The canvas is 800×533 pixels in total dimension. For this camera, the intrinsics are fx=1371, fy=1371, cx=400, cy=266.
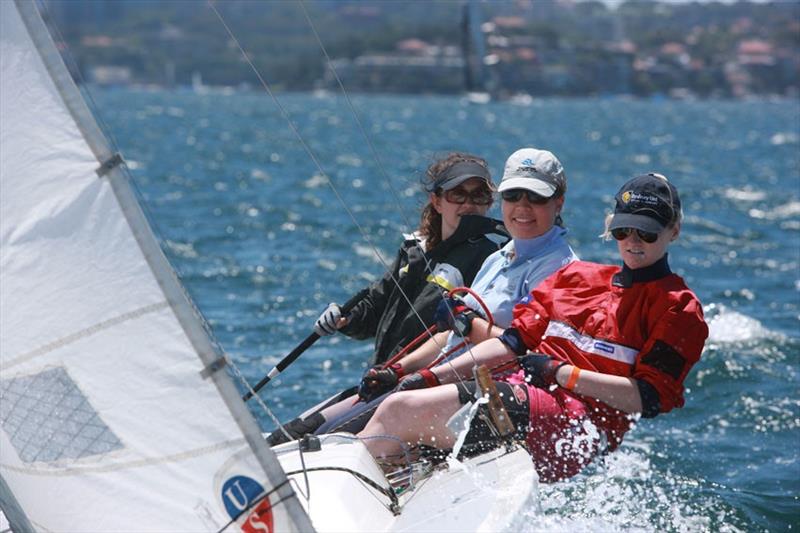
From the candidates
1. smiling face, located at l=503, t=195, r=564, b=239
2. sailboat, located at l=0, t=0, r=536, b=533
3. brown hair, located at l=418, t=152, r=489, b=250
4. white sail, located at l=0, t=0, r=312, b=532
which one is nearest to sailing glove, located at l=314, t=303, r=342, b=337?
brown hair, located at l=418, t=152, r=489, b=250

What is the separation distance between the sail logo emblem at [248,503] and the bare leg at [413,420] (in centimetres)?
107

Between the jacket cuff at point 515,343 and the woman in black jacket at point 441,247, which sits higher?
the woman in black jacket at point 441,247

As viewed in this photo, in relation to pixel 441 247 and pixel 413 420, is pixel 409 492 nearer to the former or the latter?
pixel 413 420

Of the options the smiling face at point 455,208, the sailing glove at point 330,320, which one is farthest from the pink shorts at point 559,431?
the sailing glove at point 330,320

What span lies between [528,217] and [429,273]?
1.79ft

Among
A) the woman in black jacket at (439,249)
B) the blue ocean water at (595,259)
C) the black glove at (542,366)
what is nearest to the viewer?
the black glove at (542,366)

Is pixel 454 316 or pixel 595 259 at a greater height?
pixel 454 316

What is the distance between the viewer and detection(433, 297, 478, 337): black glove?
4.41 m

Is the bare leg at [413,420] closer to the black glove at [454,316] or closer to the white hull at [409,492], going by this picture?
the white hull at [409,492]

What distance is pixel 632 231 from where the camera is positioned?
13.2 ft

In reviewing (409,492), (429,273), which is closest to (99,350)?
(409,492)

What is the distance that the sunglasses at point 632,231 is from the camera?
157 inches

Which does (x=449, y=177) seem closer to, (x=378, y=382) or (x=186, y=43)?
(x=378, y=382)

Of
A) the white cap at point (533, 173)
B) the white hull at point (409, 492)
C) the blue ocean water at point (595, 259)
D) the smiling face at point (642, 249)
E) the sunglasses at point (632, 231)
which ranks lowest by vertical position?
the blue ocean water at point (595, 259)
